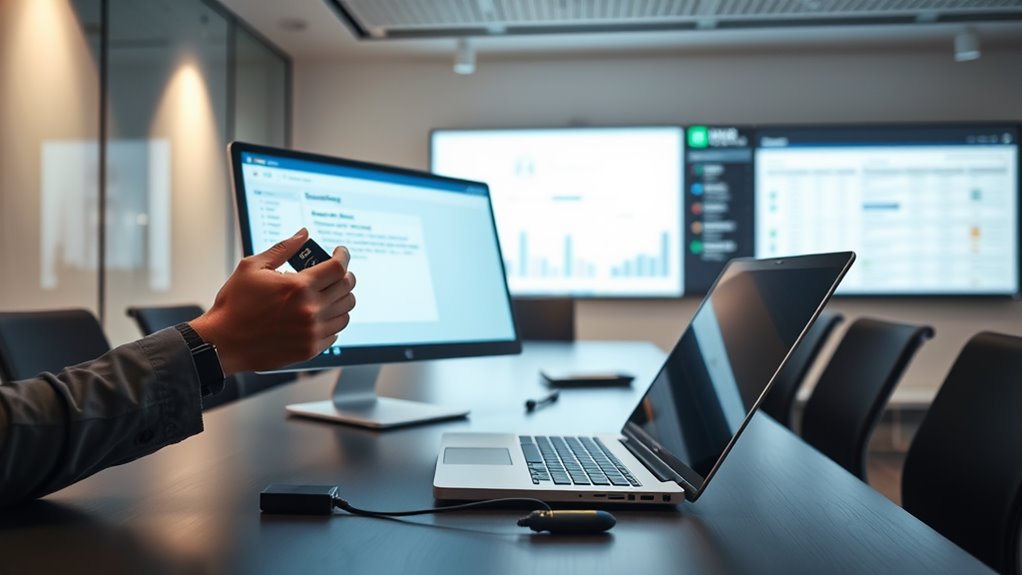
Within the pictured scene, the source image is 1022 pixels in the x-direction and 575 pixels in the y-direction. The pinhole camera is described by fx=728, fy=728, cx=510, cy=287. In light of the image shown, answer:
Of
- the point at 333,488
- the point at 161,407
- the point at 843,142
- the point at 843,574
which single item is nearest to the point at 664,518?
the point at 843,574

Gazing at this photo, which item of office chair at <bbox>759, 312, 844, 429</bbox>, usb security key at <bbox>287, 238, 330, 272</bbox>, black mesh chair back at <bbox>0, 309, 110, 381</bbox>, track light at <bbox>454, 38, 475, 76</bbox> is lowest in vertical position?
office chair at <bbox>759, 312, 844, 429</bbox>

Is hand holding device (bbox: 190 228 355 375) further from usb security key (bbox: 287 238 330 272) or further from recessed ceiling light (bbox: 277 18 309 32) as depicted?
recessed ceiling light (bbox: 277 18 309 32)

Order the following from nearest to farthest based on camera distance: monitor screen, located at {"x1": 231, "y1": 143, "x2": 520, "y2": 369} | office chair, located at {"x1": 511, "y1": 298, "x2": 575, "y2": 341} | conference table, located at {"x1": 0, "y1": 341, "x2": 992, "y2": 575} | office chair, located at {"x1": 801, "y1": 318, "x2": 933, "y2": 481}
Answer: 1. conference table, located at {"x1": 0, "y1": 341, "x2": 992, "y2": 575}
2. monitor screen, located at {"x1": 231, "y1": 143, "x2": 520, "y2": 369}
3. office chair, located at {"x1": 801, "y1": 318, "x2": 933, "y2": 481}
4. office chair, located at {"x1": 511, "y1": 298, "x2": 575, "y2": 341}

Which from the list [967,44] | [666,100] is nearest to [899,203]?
[967,44]

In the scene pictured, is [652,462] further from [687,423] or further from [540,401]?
[540,401]

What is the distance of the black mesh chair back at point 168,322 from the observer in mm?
1844

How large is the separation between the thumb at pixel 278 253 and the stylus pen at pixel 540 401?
0.63 m

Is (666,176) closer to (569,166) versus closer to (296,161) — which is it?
(569,166)

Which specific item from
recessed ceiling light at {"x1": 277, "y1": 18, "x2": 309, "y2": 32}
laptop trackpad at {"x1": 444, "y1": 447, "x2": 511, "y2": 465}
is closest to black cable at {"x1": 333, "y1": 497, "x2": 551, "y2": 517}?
laptop trackpad at {"x1": 444, "y1": 447, "x2": 511, "y2": 465}

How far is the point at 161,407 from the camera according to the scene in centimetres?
71

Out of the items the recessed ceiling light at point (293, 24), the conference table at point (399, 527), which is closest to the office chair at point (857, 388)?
the conference table at point (399, 527)

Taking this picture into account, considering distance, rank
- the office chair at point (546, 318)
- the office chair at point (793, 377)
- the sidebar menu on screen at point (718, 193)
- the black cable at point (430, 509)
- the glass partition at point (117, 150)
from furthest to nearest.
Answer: the sidebar menu on screen at point (718, 193)
the office chair at point (546, 318)
the glass partition at point (117, 150)
the office chair at point (793, 377)
the black cable at point (430, 509)

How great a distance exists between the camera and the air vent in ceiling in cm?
366

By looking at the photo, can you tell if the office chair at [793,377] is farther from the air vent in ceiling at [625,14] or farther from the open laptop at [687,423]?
the air vent in ceiling at [625,14]
